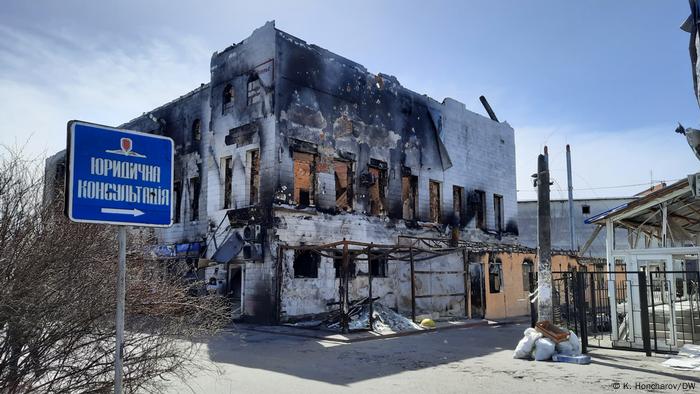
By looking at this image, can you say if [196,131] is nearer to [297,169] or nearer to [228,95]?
[228,95]

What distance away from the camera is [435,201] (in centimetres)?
2698

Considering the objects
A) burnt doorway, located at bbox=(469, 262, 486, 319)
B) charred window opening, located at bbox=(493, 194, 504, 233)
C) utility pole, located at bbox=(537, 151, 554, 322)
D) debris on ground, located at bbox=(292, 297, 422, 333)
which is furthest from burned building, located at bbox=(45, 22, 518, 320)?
utility pole, located at bbox=(537, 151, 554, 322)

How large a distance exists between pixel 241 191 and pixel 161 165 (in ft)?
54.3

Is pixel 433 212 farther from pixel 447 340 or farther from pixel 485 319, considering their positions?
pixel 447 340

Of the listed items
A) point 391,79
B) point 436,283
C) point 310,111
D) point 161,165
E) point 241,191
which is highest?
point 391,79

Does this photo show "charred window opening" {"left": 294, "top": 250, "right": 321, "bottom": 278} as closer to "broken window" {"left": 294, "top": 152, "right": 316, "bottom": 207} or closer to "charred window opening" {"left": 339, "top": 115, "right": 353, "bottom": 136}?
"broken window" {"left": 294, "top": 152, "right": 316, "bottom": 207}

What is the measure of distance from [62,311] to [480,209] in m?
26.9

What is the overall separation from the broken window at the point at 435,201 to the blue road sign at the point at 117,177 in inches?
902

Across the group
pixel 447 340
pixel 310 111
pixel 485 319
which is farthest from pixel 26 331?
pixel 485 319

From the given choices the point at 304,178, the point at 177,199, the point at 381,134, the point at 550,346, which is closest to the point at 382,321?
the point at 304,178

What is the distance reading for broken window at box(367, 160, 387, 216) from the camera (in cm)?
2367

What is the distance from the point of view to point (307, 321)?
63.8 feet

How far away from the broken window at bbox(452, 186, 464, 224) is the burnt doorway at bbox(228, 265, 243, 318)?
38.4 ft

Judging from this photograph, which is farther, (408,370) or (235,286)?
(235,286)
